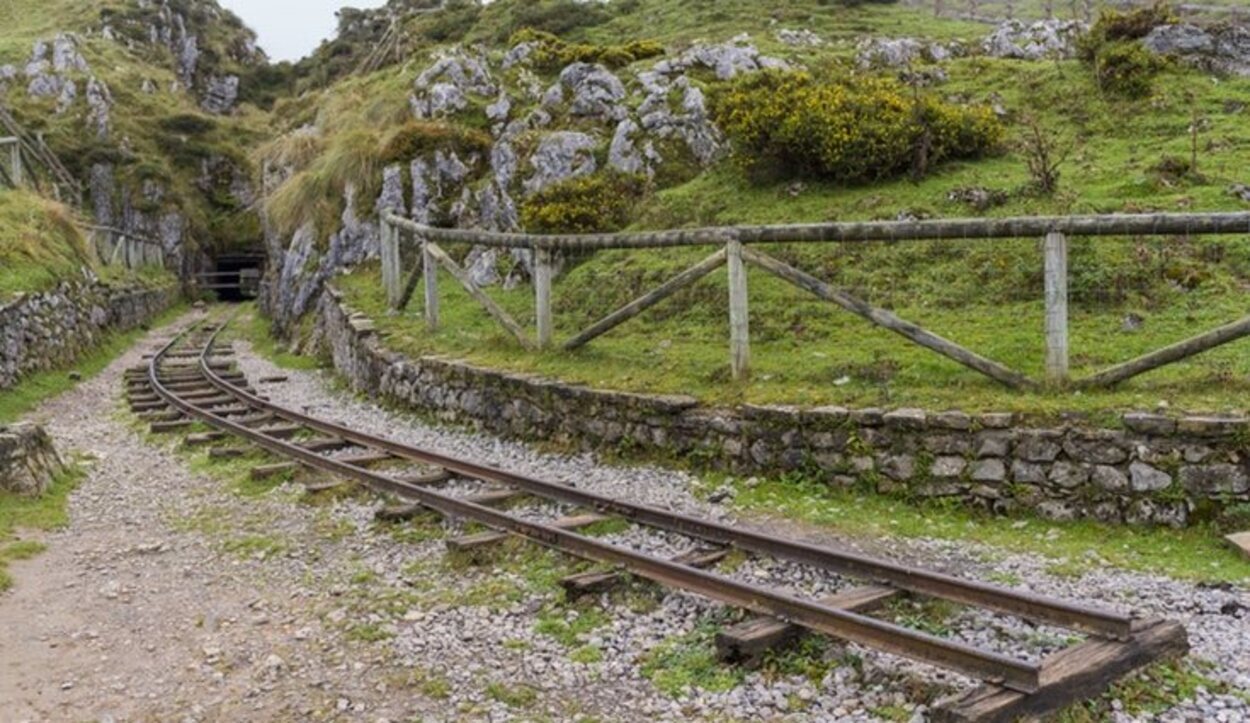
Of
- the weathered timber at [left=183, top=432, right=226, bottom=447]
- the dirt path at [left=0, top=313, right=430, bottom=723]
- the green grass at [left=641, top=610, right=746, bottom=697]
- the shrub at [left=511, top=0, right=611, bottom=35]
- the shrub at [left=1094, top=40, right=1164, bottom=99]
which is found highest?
the shrub at [left=511, top=0, right=611, bottom=35]

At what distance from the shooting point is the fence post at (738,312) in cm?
919

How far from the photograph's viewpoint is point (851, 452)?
7.91 meters

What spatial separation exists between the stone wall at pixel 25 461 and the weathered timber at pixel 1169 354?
10124mm

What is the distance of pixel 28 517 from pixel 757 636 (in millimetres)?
7494

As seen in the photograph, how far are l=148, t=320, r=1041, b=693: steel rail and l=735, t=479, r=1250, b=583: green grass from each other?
1.76m

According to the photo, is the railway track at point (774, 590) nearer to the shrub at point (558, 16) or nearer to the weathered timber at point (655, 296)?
the weathered timber at point (655, 296)

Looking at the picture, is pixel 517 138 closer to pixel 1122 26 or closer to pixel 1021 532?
pixel 1122 26

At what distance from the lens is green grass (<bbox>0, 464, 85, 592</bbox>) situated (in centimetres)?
771

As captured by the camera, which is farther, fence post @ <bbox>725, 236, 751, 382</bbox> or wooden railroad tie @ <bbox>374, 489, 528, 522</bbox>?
fence post @ <bbox>725, 236, 751, 382</bbox>

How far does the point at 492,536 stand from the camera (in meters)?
7.12

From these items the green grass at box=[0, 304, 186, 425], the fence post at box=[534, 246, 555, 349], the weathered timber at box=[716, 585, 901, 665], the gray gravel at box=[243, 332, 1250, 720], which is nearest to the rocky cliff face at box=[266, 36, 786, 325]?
the green grass at box=[0, 304, 186, 425]

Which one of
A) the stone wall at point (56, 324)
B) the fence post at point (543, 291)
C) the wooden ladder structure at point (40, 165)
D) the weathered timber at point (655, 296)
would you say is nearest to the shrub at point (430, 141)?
the stone wall at point (56, 324)

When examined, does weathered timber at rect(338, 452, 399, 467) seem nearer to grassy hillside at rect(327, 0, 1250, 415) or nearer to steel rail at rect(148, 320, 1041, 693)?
steel rail at rect(148, 320, 1041, 693)

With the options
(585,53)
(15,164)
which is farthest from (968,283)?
(15,164)
